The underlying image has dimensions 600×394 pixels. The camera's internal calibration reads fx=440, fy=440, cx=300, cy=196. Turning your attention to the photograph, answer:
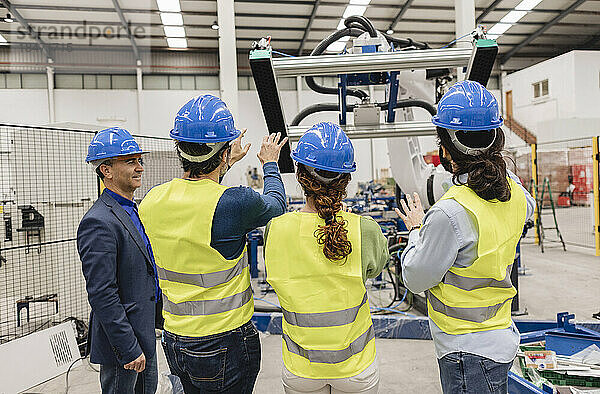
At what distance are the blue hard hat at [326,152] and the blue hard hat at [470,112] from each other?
14.1 inches

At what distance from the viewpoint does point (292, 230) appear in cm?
154

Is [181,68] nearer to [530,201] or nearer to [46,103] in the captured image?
[46,103]

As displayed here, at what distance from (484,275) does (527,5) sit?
14774mm

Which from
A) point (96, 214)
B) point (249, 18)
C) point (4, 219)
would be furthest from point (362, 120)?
point (249, 18)

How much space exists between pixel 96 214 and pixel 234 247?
2.31 feet

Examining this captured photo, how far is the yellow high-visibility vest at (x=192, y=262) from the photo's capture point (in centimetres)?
161

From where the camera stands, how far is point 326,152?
61.7 inches

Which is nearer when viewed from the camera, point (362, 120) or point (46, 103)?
point (362, 120)

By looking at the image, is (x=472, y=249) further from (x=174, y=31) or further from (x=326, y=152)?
(x=174, y=31)

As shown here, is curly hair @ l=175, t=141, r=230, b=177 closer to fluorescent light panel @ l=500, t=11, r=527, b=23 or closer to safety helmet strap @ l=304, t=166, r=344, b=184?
safety helmet strap @ l=304, t=166, r=344, b=184

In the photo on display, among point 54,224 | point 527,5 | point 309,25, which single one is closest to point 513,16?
point 527,5

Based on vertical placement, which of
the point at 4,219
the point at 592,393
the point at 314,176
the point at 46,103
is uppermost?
the point at 46,103

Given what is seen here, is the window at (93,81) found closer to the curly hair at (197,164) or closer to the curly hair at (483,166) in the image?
the curly hair at (197,164)

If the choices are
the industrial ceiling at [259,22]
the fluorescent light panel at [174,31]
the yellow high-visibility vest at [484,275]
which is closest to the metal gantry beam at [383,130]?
the yellow high-visibility vest at [484,275]
